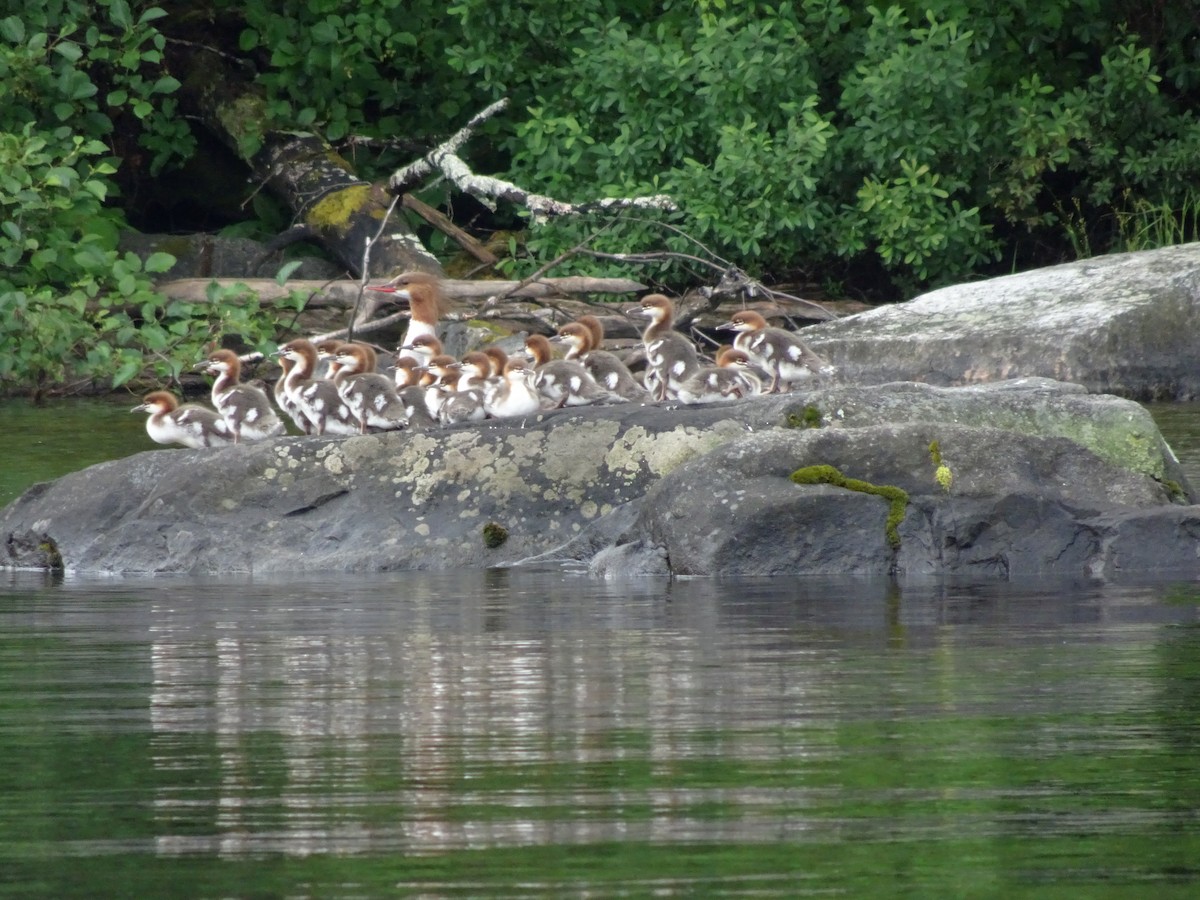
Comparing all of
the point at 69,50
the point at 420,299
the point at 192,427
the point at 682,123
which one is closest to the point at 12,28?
the point at 69,50

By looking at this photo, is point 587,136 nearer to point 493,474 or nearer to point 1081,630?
point 493,474

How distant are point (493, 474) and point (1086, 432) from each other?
298cm

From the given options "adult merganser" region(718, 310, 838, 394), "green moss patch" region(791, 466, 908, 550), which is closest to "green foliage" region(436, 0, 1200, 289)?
"adult merganser" region(718, 310, 838, 394)

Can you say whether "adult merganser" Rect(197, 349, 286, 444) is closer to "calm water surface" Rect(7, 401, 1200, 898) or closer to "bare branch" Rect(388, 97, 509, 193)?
"calm water surface" Rect(7, 401, 1200, 898)

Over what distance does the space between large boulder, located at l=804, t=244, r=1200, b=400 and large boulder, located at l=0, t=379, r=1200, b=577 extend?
5643mm

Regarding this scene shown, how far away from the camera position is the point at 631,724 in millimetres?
5754

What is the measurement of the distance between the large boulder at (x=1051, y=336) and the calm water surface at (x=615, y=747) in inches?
337

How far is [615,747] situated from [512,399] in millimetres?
5792

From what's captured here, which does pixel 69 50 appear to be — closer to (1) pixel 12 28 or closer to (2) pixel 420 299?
(1) pixel 12 28

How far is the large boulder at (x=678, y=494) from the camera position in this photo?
9359 millimetres

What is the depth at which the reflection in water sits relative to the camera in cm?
457

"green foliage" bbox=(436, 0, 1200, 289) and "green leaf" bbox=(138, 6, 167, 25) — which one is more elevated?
"green leaf" bbox=(138, 6, 167, 25)

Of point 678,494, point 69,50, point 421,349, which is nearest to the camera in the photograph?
point 678,494

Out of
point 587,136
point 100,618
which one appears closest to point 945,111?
point 587,136
